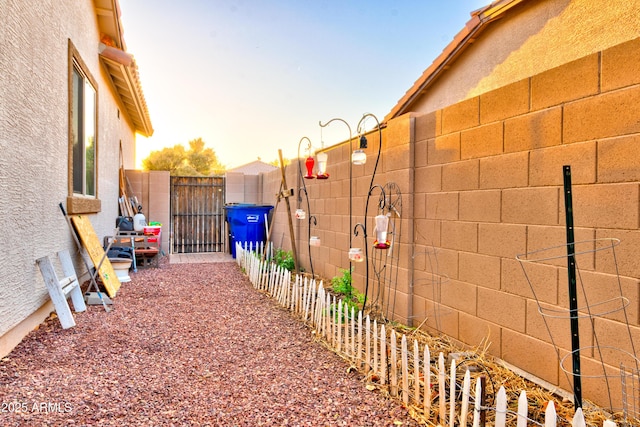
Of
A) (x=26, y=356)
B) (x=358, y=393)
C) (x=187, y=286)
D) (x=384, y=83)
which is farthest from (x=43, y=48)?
(x=384, y=83)

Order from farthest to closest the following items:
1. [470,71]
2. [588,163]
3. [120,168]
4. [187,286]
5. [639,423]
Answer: [120,168]
[470,71]
[187,286]
[588,163]
[639,423]

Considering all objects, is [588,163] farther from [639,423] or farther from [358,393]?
[358,393]

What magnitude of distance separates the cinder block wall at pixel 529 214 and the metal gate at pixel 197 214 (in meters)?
7.41

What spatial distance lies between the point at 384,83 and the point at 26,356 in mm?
9152

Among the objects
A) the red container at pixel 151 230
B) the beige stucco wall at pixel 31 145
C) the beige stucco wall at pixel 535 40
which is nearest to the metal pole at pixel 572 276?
the beige stucco wall at pixel 535 40

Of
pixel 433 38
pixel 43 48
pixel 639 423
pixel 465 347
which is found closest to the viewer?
pixel 639 423

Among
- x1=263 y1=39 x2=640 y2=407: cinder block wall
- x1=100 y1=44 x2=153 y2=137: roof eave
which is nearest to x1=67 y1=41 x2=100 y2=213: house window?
x1=100 y1=44 x2=153 y2=137: roof eave

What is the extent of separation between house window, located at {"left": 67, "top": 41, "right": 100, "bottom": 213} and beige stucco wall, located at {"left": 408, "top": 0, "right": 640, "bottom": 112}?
5853mm

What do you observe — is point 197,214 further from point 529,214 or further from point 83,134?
point 529,214

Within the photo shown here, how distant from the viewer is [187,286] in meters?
5.72

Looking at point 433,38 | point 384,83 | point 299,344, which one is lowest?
point 299,344

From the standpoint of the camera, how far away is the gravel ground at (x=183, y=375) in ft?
7.07

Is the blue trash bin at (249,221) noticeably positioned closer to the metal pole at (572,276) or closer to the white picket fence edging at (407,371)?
the white picket fence edging at (407,371)

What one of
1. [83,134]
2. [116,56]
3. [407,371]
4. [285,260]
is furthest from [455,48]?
[407,371]
